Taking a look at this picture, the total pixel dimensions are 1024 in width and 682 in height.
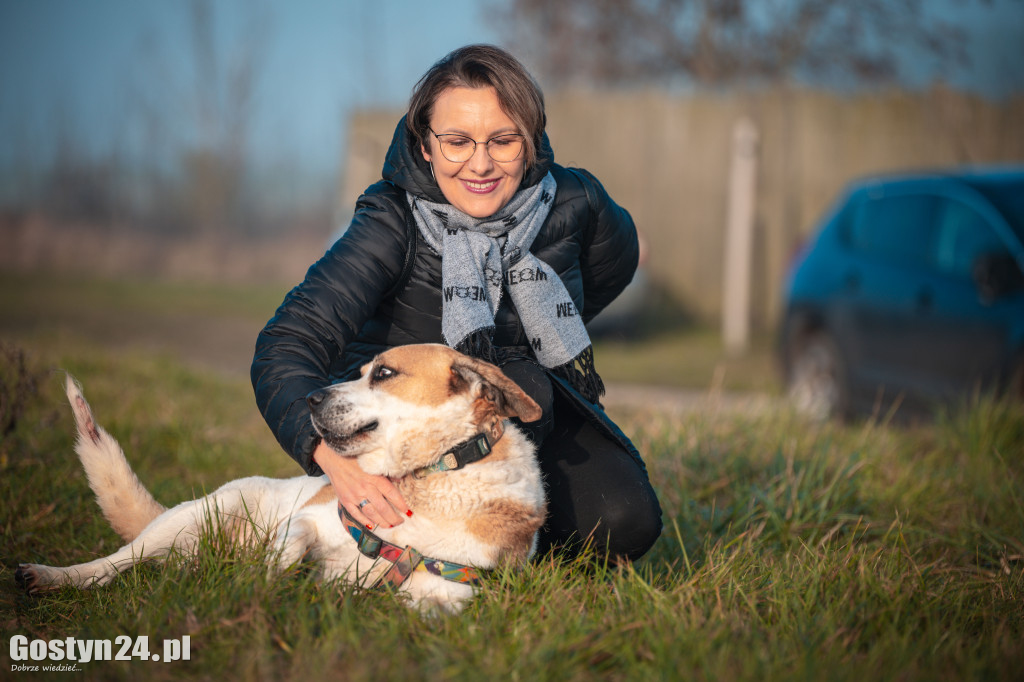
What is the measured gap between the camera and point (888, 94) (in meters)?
11.9

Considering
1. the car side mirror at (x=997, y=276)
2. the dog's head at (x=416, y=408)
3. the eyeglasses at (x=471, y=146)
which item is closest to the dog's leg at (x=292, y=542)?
the dog's head at (x=416, y=408)

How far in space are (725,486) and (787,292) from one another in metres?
3.84

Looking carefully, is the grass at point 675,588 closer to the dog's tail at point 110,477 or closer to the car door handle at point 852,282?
the dog's tail at point 110,477

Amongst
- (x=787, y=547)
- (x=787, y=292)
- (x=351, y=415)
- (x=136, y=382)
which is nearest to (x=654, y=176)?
(x=787, y=292)

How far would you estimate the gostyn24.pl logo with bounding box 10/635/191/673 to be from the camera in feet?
7.22

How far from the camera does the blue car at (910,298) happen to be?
5281 millimetres

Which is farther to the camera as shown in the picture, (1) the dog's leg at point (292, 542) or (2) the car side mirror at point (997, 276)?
(2) the car side mirror at point (997, 276)

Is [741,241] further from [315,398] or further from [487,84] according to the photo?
[315,398]

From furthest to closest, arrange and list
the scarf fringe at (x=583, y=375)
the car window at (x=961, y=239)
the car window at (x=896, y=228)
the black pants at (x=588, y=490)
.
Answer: the car window at (x=896, y=228) < the car window at (x=961, y=239) < the scarf fringe at (x=583, y=375) < the black pants at (x=588, y=490)

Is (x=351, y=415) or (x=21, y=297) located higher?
(x=351, y=415)

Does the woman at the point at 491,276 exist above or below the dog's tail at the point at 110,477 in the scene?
above

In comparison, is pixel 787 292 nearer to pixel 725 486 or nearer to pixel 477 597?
pixel 725 486

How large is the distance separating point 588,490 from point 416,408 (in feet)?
2.68

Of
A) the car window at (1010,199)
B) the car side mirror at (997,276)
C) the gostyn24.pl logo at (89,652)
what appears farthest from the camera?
the car window at (1010,199)
